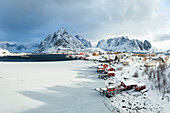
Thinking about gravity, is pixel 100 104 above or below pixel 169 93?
below

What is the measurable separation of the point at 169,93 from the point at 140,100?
3415 mm

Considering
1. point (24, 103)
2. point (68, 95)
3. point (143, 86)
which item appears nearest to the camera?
point (24, 103)

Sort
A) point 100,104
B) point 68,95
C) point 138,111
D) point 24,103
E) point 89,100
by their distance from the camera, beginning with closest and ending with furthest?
point 138,111 < point 24,103 < point 100,104 < point 89,100 < point 68,95

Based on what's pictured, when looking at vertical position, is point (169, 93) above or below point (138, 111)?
above

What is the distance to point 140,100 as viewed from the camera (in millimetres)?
13930

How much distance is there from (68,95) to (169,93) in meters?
12.2

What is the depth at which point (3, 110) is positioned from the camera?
35.4 ft

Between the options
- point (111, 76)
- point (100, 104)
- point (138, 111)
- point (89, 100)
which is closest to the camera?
point (138, 111)

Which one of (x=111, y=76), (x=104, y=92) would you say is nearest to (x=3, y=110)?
(x=104, y=92)

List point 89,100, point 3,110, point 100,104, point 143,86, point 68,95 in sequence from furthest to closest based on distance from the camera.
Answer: point 143,86, point 68,95, point 89,100, point 100,104, point 3,110

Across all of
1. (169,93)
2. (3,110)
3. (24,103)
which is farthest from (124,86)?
(3,110)

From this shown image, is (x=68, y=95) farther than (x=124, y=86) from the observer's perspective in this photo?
No

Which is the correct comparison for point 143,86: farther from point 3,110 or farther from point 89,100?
point 3,110

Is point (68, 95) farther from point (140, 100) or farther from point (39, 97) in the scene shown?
point (140, 100)
